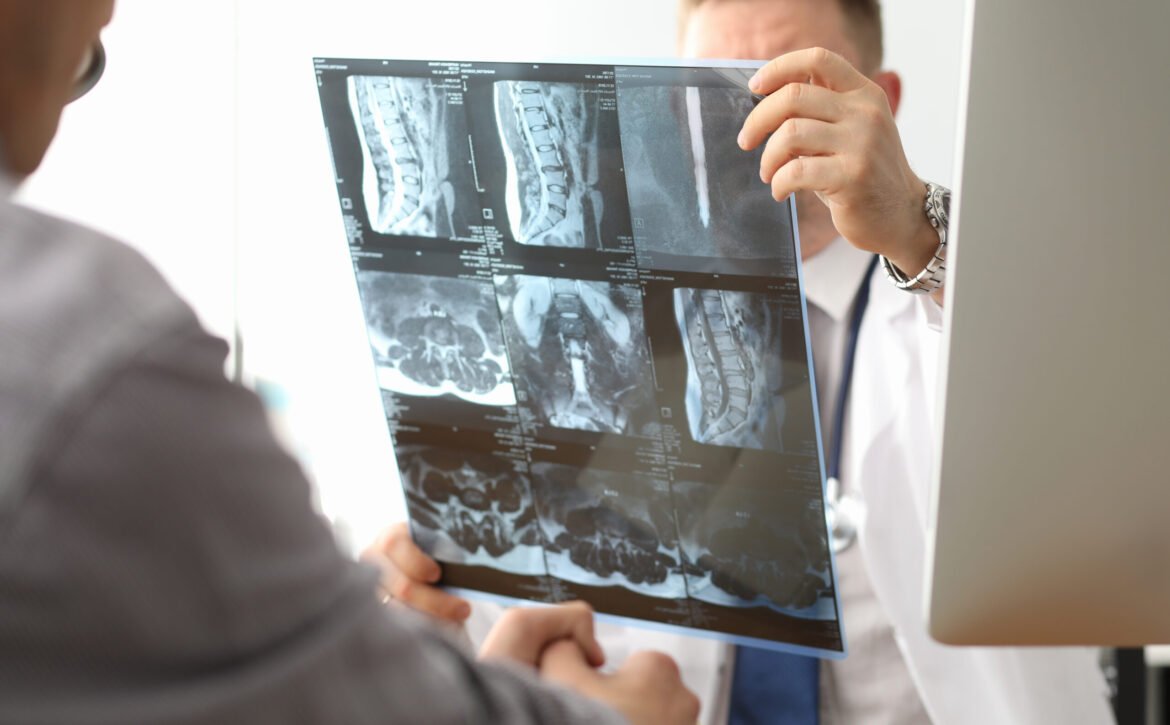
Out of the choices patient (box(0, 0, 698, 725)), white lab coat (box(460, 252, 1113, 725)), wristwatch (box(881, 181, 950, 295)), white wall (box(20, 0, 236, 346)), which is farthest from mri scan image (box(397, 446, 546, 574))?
white wall (box(20, 0, 236, 346))

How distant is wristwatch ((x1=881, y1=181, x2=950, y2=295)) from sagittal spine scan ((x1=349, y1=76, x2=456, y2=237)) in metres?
0.35

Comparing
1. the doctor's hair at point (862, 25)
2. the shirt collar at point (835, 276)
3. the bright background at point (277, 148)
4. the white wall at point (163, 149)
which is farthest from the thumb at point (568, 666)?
the white wall at point (163, 149)

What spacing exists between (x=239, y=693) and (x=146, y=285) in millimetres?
120

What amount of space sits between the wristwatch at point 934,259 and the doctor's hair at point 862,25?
449 millimetres

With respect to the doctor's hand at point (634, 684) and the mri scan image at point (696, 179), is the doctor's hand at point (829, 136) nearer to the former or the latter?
the mri scan image at point (696, 179)

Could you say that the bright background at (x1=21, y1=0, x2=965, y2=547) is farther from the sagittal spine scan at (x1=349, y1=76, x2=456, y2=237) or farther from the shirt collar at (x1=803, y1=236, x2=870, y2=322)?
the sagittal spine scan at (x1=349, y1=76, x2=456, y2=237)

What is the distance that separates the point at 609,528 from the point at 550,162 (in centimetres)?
32

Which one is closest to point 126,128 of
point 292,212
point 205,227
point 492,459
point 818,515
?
point 205,227

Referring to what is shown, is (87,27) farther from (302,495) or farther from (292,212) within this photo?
(292,212)

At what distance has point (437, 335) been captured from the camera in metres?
0.84

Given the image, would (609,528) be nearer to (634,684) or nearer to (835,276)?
(634,684)

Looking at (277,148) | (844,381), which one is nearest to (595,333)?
(844,381)

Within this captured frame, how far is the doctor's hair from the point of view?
3.72ft

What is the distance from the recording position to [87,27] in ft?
1.14
